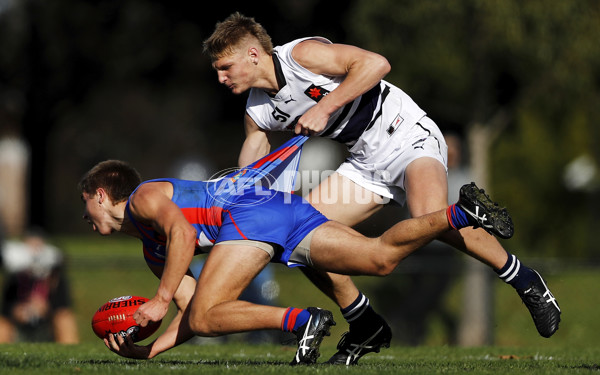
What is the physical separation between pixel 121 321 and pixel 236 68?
180 cm

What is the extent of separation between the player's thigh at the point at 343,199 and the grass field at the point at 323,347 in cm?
104

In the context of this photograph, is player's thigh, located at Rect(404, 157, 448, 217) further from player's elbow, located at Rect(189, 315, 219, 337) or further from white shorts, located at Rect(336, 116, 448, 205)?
player's elbow, located at Rect(189, 315, 219, 337)

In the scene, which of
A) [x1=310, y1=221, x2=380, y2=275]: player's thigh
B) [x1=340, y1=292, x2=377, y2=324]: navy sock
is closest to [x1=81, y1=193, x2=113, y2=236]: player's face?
[x1=310, y1=221, x2=380, y2=275]: player's thigh

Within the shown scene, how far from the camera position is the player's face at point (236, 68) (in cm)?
614

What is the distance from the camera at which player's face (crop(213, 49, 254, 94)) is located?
20.2ft

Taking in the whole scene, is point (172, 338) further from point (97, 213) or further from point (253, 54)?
point (253, 54)

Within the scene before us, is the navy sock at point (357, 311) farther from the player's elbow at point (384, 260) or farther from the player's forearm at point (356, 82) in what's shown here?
the player's forearm at point (356, 82)

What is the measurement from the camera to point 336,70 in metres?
6.15

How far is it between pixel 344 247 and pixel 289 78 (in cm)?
129

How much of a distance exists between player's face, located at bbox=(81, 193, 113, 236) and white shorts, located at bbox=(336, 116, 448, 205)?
1718 mm

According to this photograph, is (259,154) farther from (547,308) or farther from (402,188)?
(547,308)

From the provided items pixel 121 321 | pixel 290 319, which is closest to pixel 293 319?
pixel 290 319

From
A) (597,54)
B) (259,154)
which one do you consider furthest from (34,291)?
(597,54)

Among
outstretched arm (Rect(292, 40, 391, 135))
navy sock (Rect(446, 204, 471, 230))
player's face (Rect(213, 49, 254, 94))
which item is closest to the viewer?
navy sock (Rect(446, 204, 471, 230))
